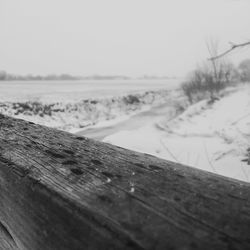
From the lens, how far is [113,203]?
0.56m

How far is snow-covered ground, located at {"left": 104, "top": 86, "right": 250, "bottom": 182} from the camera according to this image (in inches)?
259

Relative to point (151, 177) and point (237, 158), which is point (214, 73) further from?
point (151, 177)

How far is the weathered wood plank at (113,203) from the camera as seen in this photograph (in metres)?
0.48

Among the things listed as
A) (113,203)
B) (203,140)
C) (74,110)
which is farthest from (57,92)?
(113,203)

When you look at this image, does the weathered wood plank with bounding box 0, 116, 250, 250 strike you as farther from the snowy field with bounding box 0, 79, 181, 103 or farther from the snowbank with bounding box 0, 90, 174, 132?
the snowy field with bounding box 0, 79, 181, 103

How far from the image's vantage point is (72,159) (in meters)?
0.79

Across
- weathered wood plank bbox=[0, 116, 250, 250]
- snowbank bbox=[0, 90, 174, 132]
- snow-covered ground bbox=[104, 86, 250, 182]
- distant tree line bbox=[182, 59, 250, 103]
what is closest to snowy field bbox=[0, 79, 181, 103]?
snowbank bbox=[0, 90, 174, 132]

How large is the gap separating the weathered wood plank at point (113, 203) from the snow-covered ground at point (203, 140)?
125 inches

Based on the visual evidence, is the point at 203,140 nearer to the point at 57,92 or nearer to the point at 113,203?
the point at 113,203

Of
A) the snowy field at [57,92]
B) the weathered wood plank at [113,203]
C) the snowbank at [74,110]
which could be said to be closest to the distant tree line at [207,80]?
the snowbank at [74,110]

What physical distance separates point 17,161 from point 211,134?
11.5 m

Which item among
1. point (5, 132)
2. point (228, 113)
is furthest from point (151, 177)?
point (228, 113)

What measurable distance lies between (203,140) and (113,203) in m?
9.85

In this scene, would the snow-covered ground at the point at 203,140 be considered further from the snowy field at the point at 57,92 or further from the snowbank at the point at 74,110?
the snowy field at the point at 57,92
